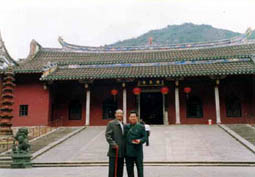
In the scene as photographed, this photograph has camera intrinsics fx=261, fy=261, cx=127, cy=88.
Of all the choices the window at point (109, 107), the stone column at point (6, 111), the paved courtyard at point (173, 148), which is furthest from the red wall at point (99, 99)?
the stone column at point (6, 111)

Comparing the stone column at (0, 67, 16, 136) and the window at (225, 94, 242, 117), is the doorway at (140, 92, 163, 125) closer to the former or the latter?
the window at (225, 94, 242, 117)

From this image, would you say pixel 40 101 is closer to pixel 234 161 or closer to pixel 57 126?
pixel 57 126

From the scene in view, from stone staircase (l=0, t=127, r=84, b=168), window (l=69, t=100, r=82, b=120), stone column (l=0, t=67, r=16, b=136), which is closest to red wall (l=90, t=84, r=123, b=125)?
window (l=69, t=100, r=82, b=120)

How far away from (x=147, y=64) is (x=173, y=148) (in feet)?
25.9

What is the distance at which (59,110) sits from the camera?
17078mm

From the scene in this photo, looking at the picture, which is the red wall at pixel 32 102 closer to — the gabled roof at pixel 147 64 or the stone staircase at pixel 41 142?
the gabled roof at pixel 147 64

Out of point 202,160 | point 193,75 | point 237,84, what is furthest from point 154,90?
point 202,160

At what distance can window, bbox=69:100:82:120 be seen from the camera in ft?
56.0

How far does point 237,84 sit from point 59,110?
11295 mm

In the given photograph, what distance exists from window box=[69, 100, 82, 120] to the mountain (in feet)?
201

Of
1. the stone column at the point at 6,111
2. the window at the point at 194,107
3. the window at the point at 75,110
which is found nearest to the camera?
the stone column at the point at 6,111

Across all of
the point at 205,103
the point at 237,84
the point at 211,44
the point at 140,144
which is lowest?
the point at 140,144

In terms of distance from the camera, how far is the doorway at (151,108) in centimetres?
1686

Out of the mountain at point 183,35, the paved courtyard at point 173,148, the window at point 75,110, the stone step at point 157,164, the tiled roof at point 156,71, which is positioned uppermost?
the mountain at point 183,35
